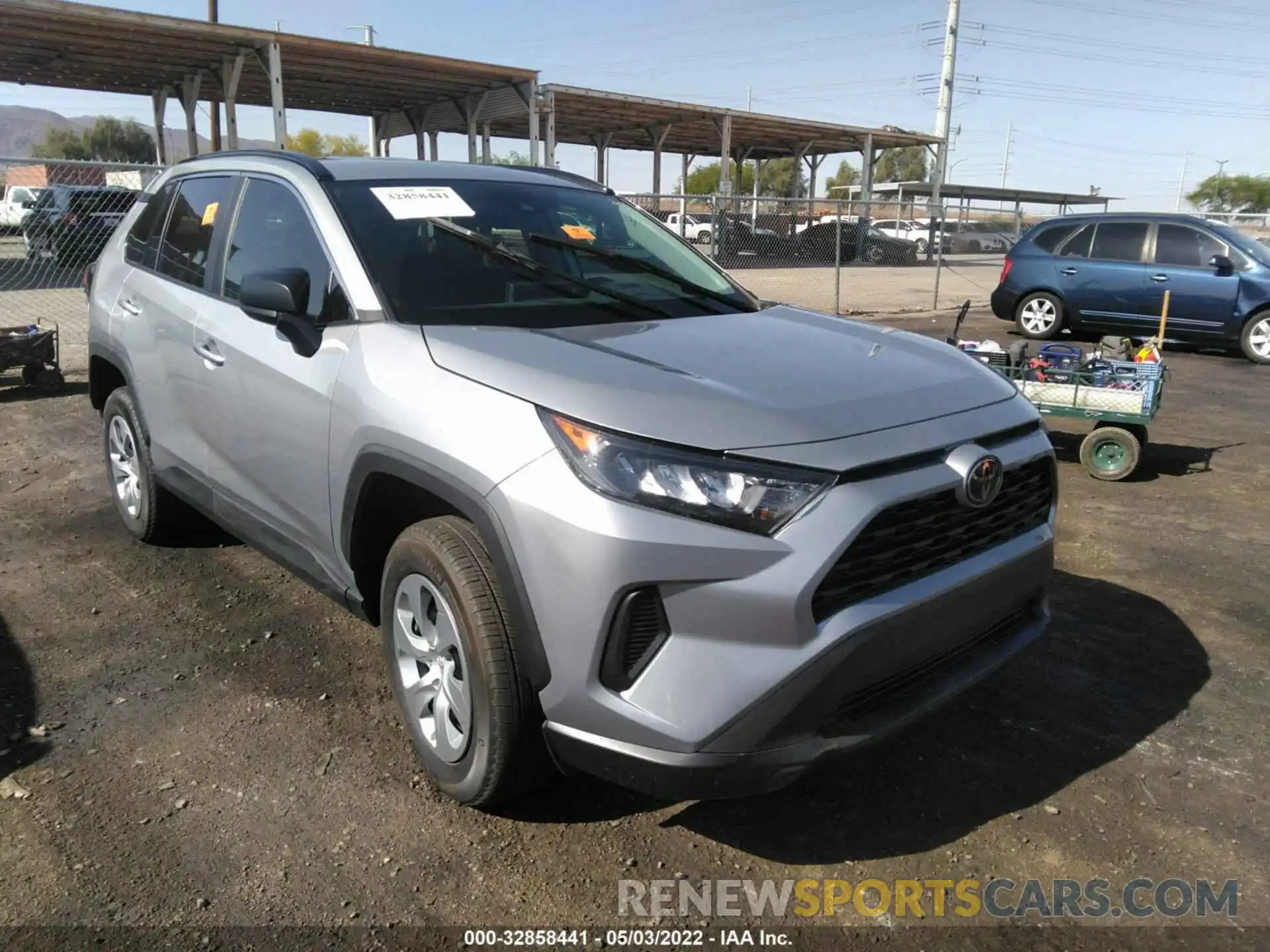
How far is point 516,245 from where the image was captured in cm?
334

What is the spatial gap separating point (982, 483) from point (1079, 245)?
11.6 meters

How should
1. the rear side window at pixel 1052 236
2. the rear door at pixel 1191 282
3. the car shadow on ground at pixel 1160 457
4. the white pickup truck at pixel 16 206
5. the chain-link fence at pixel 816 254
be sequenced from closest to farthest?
1. the car shadow on ground at pixel 1160 457
2. the rear door at pixel 1191 282
3. the rear side window at pixel 1052 236
4. the white pickup truck at pixel 16 206
5. the chain-link fence at pixel 816 254

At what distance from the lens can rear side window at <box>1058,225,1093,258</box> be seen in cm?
1228

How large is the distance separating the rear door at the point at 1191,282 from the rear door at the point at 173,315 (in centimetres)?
1119

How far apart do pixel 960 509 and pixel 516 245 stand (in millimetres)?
1810

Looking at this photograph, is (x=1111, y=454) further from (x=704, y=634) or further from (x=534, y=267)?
(x=704, y=634)

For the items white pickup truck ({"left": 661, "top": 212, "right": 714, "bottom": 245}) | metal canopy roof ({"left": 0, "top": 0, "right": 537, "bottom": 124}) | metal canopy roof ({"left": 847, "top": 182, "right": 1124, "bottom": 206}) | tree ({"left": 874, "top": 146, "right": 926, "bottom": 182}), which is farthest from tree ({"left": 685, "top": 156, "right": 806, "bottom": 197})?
metal canopy roof ({"left": 0, "top": 0, "right": 537, "bottom": 124})

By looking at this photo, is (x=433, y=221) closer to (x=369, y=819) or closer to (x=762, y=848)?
(x=369, y=819)

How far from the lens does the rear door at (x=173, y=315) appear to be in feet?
12.4

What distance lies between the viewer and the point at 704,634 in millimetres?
2090

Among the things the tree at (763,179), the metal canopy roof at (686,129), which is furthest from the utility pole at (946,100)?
the tree at (763,179)

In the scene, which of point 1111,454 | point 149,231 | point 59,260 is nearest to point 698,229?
A: point 59,260

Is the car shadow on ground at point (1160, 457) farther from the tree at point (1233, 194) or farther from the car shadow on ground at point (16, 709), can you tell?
the tree at point (1233, 194)

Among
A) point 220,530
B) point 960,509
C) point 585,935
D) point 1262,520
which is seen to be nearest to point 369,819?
point 585,935
